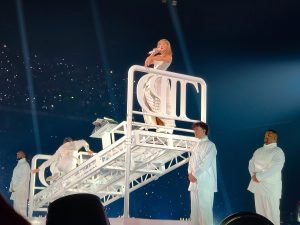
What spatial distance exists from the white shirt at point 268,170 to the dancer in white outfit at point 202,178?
2.96 ft

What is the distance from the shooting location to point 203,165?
6.27m

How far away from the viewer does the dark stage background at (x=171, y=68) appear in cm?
1510

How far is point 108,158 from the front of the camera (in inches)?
287

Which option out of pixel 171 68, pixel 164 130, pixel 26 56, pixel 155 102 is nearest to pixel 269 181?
pixel 164 130

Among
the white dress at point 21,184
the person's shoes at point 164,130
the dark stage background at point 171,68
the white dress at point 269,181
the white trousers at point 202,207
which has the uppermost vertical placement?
the dark stage background at point 171,68

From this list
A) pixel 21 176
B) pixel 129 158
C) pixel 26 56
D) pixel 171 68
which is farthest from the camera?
pixel 171 68

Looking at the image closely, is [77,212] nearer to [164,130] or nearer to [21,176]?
[164,130]

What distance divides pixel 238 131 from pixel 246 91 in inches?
55.1

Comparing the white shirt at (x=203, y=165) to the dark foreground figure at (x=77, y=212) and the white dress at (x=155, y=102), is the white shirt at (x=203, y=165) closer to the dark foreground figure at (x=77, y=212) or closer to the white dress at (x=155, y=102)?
the white dress at (x=155, y=102)

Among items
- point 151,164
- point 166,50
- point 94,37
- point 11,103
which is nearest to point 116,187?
point 151,164

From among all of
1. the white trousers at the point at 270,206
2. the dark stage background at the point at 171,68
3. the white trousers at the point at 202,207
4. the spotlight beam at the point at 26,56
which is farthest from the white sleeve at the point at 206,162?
the spotlight beam at the point at 26,56

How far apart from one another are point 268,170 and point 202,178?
1134 mm

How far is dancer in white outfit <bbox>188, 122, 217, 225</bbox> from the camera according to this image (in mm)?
6281

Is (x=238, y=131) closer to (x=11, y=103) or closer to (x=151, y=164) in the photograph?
(x=11, y=103)
